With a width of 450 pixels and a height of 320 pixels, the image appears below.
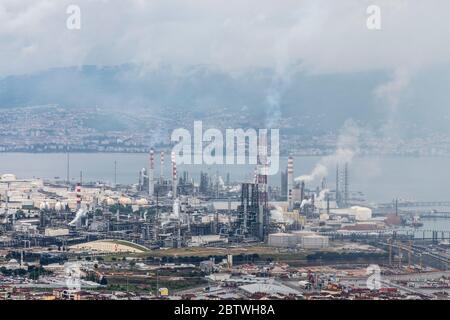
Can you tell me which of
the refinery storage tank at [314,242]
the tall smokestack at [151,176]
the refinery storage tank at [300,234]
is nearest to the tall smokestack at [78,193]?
the tall smokestack at [151,176]

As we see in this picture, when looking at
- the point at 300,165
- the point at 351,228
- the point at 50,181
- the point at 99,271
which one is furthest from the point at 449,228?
the point at 50,181

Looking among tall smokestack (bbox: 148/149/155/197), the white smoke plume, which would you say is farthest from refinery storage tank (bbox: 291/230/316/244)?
tall smokestack (bbox: 148/149/155/197)

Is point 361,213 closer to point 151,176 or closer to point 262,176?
point 262,176

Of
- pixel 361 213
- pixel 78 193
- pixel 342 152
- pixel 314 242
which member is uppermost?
pixel 342 152

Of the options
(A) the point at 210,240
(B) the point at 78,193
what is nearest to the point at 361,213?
(A) the point at 210,240

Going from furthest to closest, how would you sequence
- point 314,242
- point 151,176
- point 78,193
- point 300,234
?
point 151,176 → point 78,193 → point 300,234 → point 314,242

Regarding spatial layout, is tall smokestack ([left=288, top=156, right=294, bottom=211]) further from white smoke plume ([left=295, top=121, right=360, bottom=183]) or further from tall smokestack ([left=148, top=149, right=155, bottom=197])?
tall smokestack ([left=148, top=149, right=155, bottom=197])

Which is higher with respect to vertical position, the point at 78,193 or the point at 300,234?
the point at 78,193

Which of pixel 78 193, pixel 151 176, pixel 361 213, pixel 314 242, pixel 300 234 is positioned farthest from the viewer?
pixel 151 176

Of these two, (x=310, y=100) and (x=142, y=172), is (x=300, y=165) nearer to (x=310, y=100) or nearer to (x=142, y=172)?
(x=310, y=100)
